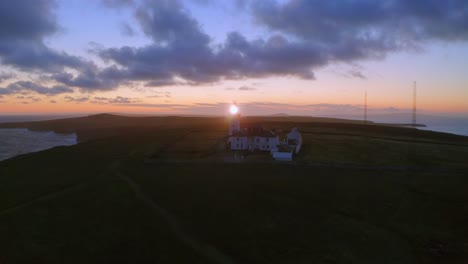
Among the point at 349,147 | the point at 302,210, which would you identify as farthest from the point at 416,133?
the point at 302,210

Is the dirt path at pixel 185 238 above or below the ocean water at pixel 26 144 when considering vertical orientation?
below

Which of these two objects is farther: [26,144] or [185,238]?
[26,144]

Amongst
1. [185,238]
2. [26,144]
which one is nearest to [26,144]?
[26,144]

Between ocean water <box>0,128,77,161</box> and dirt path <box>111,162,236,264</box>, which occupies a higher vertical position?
ocean water <box>0,128,77,161</box>

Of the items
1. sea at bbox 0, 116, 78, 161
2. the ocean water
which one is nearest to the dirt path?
sea at bbox 0, 116, 78, 161

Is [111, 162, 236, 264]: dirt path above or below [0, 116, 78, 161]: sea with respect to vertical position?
below

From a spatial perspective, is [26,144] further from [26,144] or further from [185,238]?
[185,238]

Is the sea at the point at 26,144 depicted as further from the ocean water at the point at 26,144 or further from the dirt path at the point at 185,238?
the dirt path at the point at 185,238

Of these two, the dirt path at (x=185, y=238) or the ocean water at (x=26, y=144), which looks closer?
the dirt path at (x=185, y=238)

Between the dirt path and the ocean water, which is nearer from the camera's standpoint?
the dirt path

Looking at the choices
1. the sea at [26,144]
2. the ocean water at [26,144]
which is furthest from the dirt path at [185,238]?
the ocean water at [26,144]

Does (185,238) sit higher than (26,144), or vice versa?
(26,144)

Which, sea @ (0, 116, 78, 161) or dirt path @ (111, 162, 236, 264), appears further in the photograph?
sea @ (0, 116, 78, 161)

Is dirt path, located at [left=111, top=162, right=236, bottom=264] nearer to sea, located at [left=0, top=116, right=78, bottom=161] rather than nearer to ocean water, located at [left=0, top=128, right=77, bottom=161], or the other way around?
sea, located at [left=0, top=116, right=78, bottom=161]
